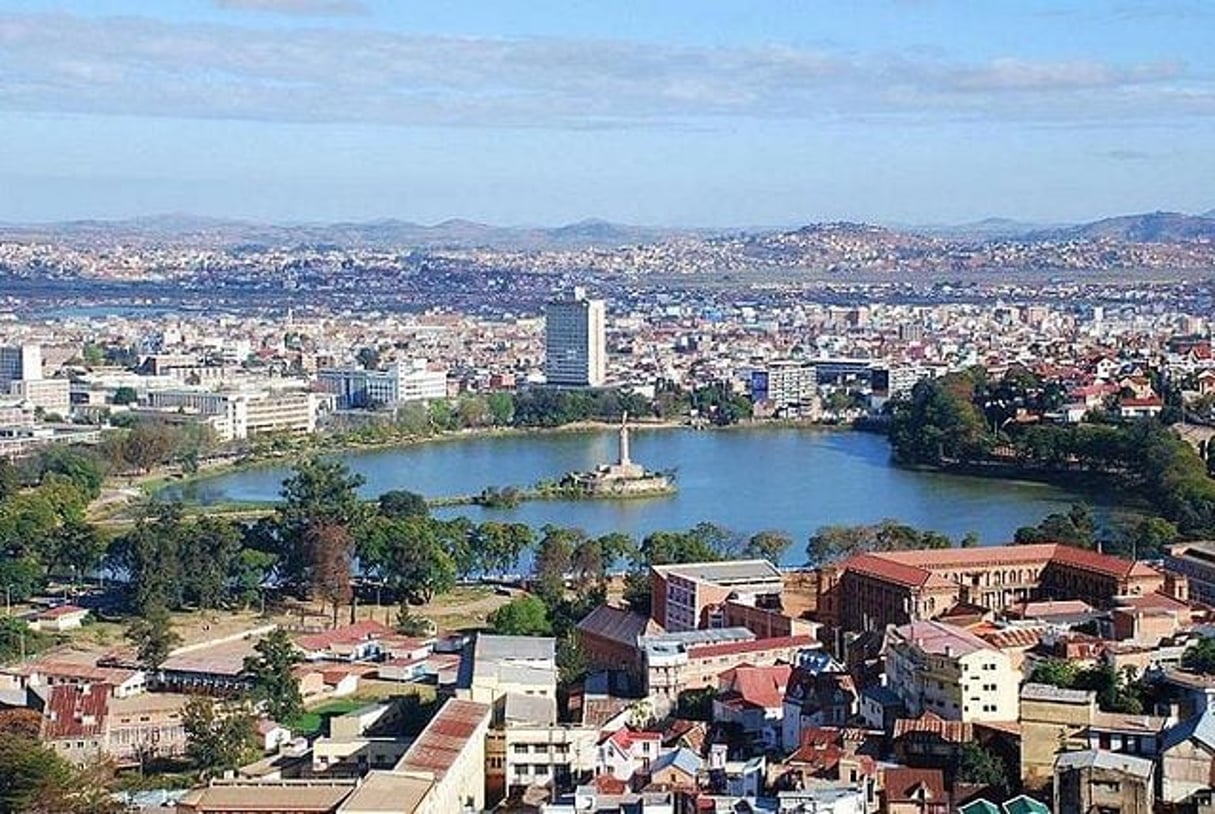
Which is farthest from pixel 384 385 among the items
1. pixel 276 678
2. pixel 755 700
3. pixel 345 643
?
pixel 755 700

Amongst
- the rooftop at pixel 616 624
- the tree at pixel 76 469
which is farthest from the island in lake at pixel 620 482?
the rooftop at pixel 616 624

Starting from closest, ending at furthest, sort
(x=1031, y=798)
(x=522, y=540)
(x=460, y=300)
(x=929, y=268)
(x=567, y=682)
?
(x=1031, y=798) < (x=567, y=682) < (x=522, y=540) < (x=460, y=300) < (x=929, y=268)

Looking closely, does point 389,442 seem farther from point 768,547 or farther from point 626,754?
point 626,754

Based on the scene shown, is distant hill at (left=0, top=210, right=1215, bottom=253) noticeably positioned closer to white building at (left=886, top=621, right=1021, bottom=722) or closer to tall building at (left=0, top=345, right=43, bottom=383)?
tall building at (left=0, top=345, right=43, bottom=383)

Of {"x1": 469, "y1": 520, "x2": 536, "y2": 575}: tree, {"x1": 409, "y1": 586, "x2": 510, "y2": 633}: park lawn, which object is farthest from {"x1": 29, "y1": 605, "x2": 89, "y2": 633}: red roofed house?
{"x1": 469, "y1": 520, "x2": 536, "y2": 575}: tree

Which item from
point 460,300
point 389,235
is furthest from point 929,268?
point 389,235

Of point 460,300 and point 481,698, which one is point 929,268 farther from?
point 481,698
